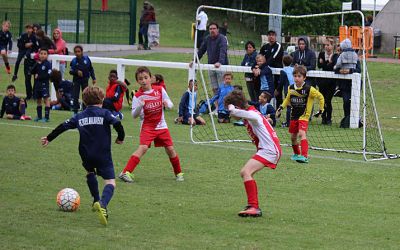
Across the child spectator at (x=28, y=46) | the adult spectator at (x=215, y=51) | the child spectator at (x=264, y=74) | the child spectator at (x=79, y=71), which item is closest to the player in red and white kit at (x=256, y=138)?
the child spectator at (x=264, y=74)

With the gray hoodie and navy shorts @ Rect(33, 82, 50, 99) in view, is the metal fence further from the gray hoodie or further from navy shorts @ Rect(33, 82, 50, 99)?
the gray hoodie

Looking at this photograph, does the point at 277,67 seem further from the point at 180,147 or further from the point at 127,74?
the point at 127,74

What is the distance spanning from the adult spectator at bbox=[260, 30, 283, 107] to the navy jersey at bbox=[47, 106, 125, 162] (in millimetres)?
11319

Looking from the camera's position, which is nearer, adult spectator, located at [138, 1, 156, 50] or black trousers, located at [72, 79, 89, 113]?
black trousers, located at [72, 79, 89, 113]

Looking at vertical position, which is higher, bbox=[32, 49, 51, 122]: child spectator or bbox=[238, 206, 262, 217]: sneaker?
bbox=[32, 49, 51, 122]: child spectator

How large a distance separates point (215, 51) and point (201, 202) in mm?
11126

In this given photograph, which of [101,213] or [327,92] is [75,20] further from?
[101,213]

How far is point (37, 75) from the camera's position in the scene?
21.6 m

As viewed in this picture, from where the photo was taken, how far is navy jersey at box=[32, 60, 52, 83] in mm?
21406

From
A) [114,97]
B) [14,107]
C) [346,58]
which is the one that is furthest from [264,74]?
[14,107]

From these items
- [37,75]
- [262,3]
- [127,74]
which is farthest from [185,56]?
[262,3]

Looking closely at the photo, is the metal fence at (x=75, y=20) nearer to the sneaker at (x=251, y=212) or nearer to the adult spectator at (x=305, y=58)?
the adult spectator at (x=305, y=58)

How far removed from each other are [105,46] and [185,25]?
12979 mm

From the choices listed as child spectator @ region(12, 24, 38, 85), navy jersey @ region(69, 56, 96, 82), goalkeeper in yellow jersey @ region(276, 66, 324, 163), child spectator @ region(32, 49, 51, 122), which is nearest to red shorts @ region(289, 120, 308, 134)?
goalkeeper in yellow jersey @ region(276, 66, 324, 163)
